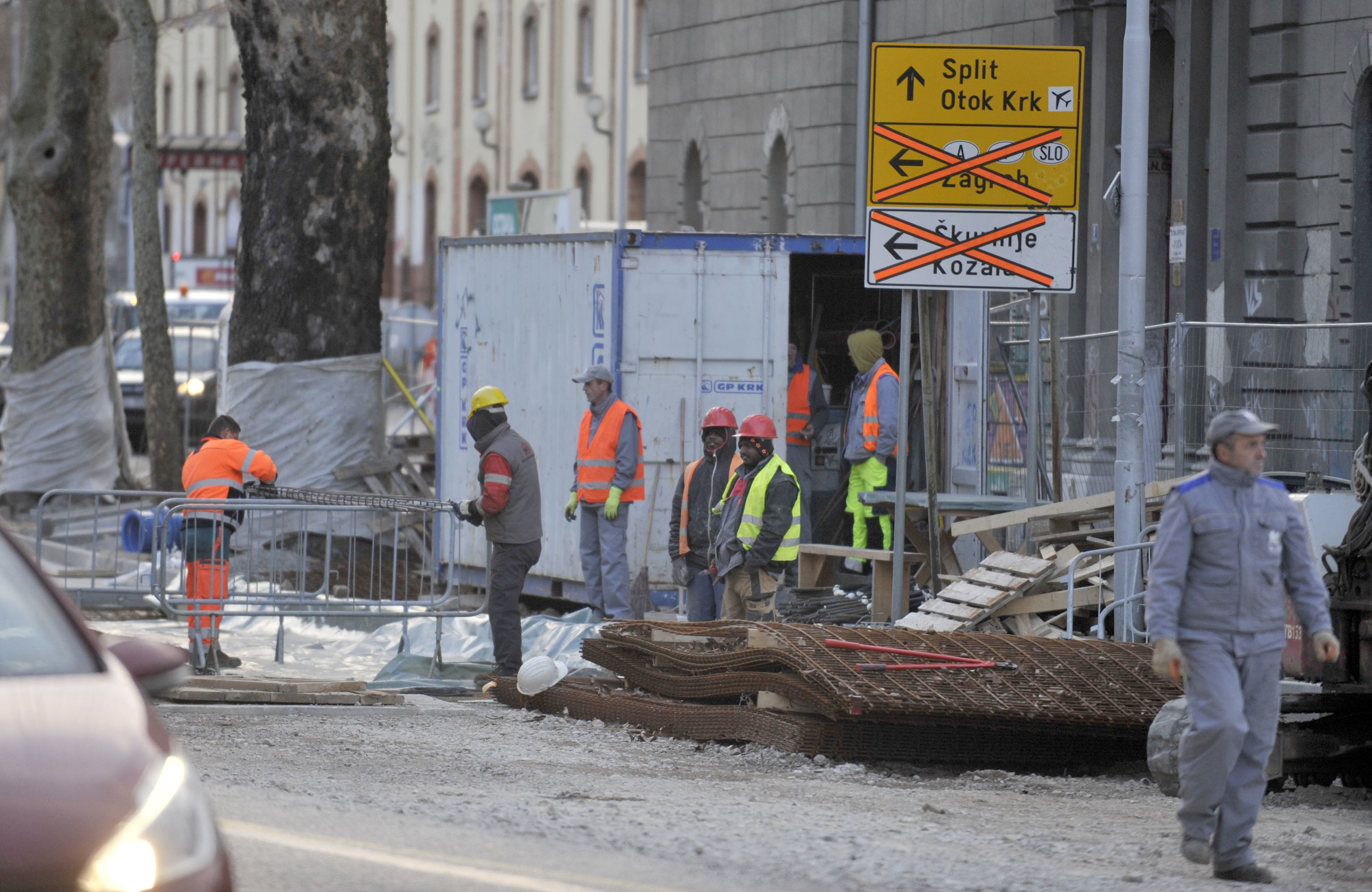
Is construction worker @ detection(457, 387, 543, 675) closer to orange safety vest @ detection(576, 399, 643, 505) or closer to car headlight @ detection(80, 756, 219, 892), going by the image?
orange safety vest @ detection(576, 399, 643, 505)

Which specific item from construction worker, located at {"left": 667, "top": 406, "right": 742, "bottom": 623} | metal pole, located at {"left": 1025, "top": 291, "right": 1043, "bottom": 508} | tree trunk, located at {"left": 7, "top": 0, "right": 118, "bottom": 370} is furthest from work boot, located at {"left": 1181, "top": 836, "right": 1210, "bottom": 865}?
tree trunk, located at {"left": 7, "top": 0, "right": 118, "bottom": 370}

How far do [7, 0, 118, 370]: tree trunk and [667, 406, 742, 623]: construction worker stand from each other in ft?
36.1

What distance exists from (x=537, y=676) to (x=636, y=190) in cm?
3284

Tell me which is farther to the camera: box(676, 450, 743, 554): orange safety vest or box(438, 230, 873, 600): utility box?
box(438, 230, 873, 600): utility box

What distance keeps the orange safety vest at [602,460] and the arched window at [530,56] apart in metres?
33.7

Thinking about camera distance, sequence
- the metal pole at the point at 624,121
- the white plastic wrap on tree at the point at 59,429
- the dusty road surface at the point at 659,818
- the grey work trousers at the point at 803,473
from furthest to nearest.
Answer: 1. the metal pole at the point at 624,121
2. the white plastic wrap on tree at the point at 59,429
3. the grey work trousers at the point at 803,473
4. the dusty road surface at the point at 659,818

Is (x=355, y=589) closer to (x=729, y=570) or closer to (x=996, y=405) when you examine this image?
(x=729, y=570)

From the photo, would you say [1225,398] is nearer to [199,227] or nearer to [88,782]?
[88,782]

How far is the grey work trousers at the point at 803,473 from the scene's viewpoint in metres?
16.1

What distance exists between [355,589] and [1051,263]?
511cm

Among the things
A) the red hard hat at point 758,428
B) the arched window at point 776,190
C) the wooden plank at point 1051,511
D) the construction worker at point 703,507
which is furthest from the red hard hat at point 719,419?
the arched window at point 776,190

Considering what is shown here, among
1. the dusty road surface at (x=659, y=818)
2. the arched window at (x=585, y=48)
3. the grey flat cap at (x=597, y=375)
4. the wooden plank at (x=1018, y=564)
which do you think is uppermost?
the arched window at (x=585, y=48)

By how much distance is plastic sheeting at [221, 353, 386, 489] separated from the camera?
683 inches

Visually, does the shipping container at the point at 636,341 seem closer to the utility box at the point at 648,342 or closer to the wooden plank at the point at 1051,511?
the utility box at the point at 648,342
